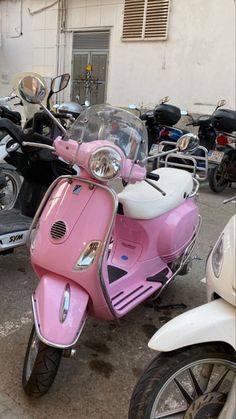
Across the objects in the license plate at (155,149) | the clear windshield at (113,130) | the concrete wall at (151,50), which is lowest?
the license plate at (155,149)

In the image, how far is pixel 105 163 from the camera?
6.16 ft

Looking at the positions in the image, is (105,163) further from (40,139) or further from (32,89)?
(40,139)

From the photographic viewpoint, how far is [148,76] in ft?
29.8

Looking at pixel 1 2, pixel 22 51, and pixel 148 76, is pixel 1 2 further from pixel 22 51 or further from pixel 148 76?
pixel 148 76

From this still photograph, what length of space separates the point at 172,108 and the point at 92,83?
14.9 feet

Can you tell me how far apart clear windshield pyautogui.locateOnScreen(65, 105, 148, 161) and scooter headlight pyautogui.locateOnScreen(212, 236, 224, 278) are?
25.9 inches

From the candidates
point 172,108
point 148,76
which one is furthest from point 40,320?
point 148,76

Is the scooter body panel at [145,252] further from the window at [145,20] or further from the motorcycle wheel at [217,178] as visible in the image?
the window at [145,20]

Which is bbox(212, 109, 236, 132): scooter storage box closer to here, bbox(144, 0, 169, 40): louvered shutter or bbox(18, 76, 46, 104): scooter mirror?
bbox(144, 0, 169, 40): louvered shutter

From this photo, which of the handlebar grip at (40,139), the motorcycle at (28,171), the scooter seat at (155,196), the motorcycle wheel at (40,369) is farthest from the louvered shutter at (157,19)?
the motorcycle wheel at (40,369)

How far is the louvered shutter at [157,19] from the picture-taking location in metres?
8.55

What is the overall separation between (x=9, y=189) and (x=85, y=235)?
95.1 inches

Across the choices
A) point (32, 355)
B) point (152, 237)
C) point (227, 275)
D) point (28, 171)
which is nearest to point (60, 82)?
point (28, 171)

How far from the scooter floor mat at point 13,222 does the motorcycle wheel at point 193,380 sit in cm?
173
